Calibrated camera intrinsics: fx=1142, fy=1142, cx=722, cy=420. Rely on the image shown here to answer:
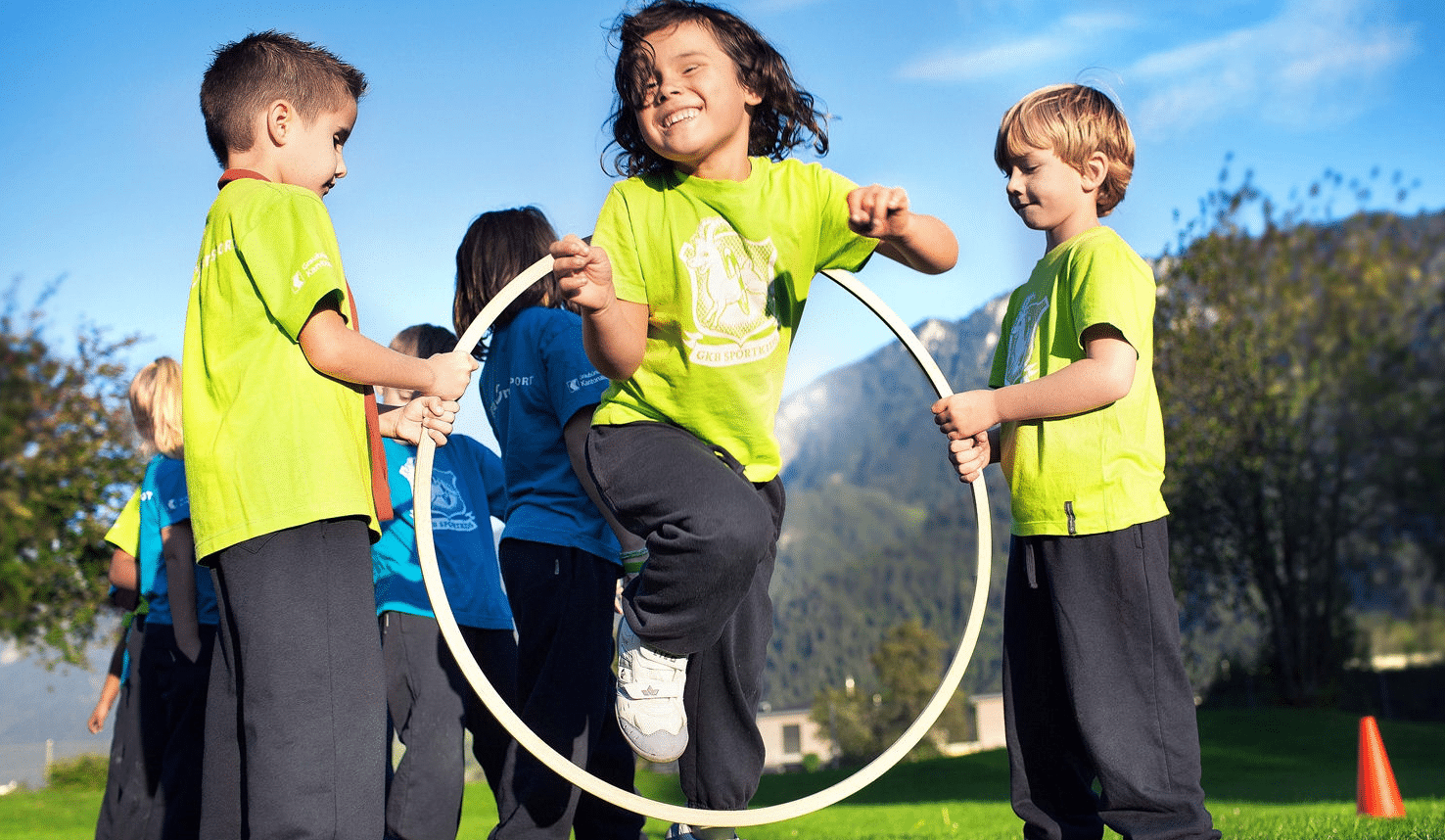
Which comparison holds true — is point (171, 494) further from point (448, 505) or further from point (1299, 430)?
point (1299, 430)

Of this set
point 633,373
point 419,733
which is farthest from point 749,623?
point 419,733

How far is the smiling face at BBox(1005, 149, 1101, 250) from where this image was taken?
3324 mm

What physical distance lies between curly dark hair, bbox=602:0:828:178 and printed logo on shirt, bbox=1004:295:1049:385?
2.50 ft

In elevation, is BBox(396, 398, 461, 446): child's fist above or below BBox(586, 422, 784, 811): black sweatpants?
above

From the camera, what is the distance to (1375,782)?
7008 mm

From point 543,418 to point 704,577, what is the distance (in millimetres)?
1254

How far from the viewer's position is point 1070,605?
→ 9.78 ft

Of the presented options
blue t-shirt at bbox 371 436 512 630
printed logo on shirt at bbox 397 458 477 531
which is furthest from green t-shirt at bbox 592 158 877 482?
printed logo on shirt at bbox 397 458 477 531

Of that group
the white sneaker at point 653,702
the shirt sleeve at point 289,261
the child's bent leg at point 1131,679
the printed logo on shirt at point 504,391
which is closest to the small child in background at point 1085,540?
the child's bent leg at point 1131,679

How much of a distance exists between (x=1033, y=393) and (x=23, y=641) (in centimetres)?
2231

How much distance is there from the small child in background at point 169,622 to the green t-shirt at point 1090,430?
2.96 m

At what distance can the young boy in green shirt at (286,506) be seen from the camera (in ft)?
7.90

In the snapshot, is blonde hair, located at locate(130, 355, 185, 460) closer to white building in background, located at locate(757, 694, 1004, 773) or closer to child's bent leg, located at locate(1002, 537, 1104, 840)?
child's bent leg, located at locate(1002, 537, 1104, 840)

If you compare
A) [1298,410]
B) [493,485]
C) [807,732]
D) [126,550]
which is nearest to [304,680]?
[493,485]
